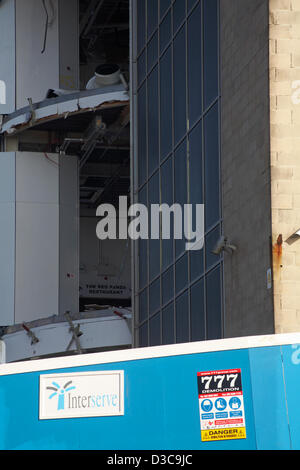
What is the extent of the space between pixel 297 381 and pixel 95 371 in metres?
1.44

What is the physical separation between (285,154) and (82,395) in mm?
10736

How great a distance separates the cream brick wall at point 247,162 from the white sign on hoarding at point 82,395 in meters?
9.99

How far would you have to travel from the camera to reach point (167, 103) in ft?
86.6

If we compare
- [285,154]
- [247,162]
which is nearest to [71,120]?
[247,162]

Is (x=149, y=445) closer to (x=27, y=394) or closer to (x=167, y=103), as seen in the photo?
(x=27, y=394)

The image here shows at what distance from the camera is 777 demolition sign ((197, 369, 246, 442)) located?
7.05 metres

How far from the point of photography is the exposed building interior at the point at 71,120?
117 ft

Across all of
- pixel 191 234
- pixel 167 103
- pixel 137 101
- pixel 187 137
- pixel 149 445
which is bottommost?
pixel 149 445

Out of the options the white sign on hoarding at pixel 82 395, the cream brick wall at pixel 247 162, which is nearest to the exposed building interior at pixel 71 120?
the cream brick wall at pixel 247 162

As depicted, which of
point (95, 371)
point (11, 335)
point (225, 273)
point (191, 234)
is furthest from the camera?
point (11, 335)

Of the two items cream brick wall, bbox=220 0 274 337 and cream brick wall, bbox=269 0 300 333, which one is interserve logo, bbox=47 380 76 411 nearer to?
cream brick wall, bbox=269 0 300 333

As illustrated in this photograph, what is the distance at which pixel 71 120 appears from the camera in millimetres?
37250

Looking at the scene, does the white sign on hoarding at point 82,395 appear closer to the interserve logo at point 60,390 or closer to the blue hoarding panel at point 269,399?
the interserve logo at point 60,390
